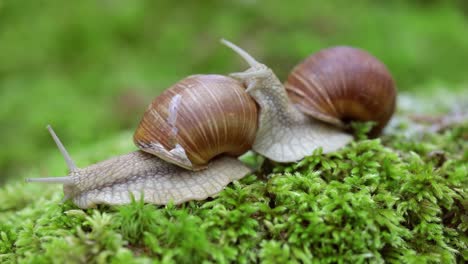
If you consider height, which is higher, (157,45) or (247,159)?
(157,45)

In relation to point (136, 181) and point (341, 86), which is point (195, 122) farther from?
point (341, 86)

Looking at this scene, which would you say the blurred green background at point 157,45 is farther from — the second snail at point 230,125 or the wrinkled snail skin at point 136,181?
the wrinkled snail skin at point 136,181

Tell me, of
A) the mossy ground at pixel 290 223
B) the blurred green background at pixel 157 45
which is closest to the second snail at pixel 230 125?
the mossy ground at pixel 290 223

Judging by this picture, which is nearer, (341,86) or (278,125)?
(278,125)

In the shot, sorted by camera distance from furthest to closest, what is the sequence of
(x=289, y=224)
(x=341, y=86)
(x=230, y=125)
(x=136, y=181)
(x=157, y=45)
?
(x=157, y=45)
(x=341, y=86)
(x=230, y=125)
(x=136, y=181)
(x=289, y=224)

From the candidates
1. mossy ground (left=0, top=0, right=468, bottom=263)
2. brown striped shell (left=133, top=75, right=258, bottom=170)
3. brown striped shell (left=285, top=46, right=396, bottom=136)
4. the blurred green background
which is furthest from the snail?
the blurred green background

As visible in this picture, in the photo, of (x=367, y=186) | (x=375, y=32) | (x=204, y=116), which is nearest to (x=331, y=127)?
(x=367, y=186)

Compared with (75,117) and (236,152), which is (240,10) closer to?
(75,117)

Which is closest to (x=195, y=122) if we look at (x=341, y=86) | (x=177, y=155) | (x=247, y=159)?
(x=177, y=155)

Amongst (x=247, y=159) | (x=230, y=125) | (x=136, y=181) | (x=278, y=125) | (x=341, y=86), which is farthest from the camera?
(x=247, y=159)

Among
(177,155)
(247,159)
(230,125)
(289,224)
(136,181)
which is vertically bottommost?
(247,159)
